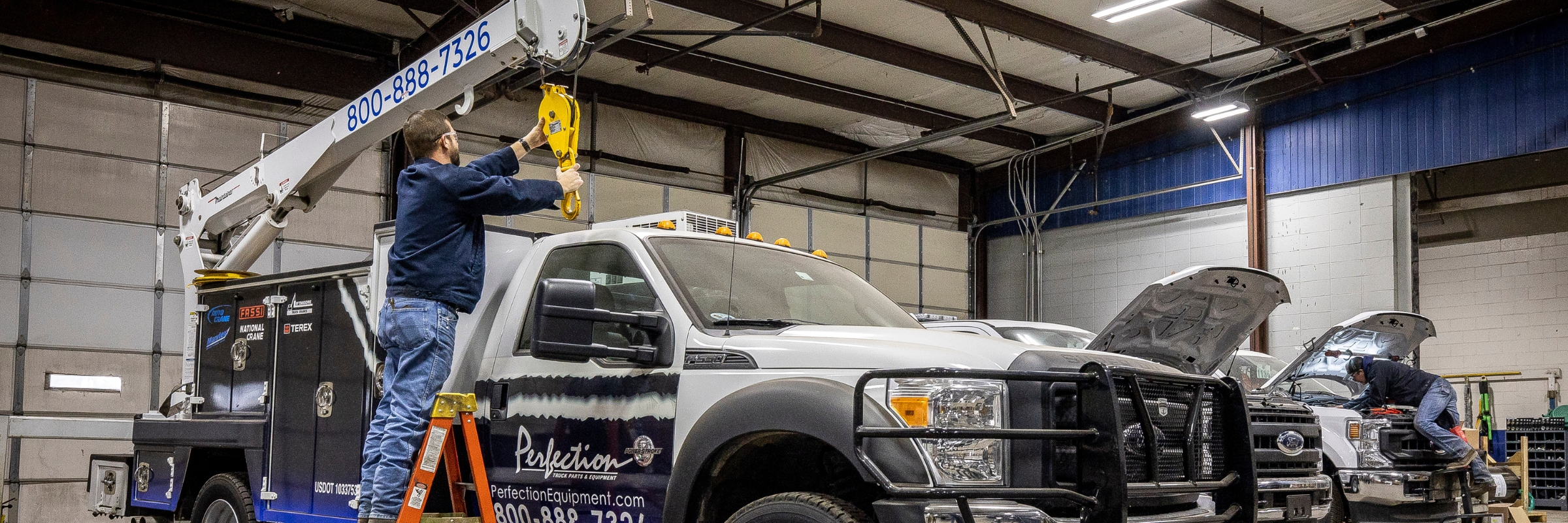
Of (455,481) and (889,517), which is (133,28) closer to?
(455,481)

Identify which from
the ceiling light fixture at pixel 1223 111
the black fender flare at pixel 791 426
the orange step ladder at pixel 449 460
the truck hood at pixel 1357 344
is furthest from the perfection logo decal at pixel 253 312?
the ceiling light fixture at pixel 1223 111

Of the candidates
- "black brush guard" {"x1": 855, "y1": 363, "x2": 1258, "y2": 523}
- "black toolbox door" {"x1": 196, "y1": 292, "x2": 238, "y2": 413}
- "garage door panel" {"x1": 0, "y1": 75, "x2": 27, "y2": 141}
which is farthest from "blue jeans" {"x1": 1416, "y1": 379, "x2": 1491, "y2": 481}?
"garage door panel" {"x1": 0, "y1": 75, "x2": 27, "y2": 141}

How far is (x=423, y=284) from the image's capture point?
4.77 meters

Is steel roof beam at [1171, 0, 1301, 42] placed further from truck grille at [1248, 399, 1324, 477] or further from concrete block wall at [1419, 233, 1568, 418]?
truck grille at [1248, 399, 1324, 477]

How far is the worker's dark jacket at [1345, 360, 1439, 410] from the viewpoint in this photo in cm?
1019

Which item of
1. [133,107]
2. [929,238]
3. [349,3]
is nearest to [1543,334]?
[929,238]

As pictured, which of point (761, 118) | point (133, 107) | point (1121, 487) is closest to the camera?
point (1121, 487)

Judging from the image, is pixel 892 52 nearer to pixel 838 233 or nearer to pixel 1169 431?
pixel 838 233

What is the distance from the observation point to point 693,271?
4723mm

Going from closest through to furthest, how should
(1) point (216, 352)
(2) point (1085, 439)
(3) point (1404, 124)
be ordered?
(2) point (1085, 439), (1) point (216, 352), (3) point (1404, 124)

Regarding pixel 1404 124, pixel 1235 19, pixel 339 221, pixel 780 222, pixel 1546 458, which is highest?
pixel 1235 19

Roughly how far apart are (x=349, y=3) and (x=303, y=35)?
814mm

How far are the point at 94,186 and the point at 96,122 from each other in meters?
0.75

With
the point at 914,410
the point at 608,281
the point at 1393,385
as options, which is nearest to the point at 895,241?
the point at 1393,385
